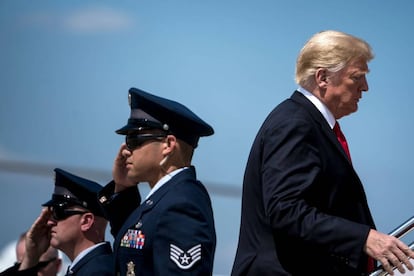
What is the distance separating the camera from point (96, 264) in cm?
405

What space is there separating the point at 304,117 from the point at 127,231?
731 mm

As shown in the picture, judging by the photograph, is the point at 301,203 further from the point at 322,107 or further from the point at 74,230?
the point at 74,230

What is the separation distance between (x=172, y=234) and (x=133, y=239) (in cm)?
18

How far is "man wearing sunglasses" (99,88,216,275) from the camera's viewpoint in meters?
3.09

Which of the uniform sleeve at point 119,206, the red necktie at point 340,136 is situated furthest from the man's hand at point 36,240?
the red necktie at point 340,136

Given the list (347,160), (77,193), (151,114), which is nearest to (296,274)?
(347,160)

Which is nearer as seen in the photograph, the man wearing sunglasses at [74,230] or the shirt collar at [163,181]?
the shirt collar at [163,181]

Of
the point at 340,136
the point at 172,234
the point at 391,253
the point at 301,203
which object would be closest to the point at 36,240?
the point at 172,234

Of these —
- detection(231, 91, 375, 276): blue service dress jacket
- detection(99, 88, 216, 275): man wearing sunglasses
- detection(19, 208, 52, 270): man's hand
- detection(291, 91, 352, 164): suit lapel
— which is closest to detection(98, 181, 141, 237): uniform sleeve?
detection(99, 88, 216, 275): man wearing sunglasses

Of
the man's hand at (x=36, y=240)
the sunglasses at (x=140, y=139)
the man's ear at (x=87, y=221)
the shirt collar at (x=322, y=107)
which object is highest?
the shirt collar at (x=322, y=107)

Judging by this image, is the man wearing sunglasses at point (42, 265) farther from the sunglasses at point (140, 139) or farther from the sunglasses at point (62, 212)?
the sunglasses at point (140, 139)

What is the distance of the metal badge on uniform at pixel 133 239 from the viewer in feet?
10.5

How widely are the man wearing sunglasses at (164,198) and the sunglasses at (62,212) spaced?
65 centimetres

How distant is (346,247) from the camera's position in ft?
9.61
